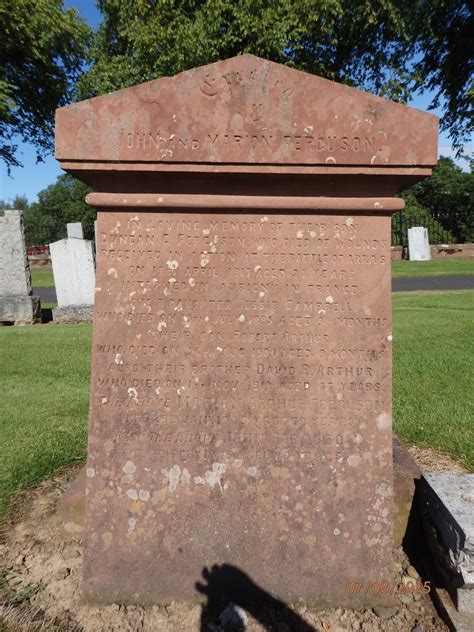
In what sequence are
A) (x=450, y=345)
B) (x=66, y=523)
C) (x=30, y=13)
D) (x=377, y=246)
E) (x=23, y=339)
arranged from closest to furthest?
(x=377, y=246), (x=66, y=523), (x=450, y=345), (x=23, y=339), (x=30, y=13)

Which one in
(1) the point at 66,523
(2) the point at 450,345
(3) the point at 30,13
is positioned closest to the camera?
(1) the point at 66,523

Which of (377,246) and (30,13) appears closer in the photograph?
(377,246)

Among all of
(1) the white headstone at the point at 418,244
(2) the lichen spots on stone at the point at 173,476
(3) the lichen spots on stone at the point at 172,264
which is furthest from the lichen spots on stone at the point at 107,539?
(1) the white headstone at the point at 418,244

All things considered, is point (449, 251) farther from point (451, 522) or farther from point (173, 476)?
point (173, 476)

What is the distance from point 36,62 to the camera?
55.9 ft

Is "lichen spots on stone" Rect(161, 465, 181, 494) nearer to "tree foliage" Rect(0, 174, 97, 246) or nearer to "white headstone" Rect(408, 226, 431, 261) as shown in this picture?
"white headstone" Rect(408, 226, 431, 261)

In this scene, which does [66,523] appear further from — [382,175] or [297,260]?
[382,175]

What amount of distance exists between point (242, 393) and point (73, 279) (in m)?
8.64

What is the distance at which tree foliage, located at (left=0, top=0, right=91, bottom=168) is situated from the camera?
14570 mm

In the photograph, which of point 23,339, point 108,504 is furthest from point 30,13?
point 108,504

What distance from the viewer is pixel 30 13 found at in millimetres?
15086

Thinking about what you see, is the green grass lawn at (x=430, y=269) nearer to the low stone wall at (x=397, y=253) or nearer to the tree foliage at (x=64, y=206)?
the low stone wall at (x=397, y=253)

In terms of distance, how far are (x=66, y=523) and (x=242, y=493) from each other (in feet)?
3.62
